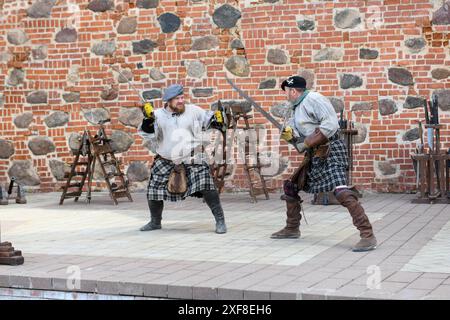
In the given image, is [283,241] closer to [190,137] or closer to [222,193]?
[190,137]

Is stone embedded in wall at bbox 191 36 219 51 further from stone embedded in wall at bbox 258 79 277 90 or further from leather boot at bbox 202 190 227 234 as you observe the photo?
leather boot at bbox 202 190 227 234

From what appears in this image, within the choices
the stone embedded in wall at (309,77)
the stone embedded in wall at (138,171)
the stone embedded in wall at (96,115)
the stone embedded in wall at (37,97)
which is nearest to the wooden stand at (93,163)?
the stone embedded in wall at (138,171)

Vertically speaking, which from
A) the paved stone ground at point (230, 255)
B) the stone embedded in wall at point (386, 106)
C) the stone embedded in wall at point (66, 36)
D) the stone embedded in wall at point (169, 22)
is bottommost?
the paved stone ground at point (230, 255)

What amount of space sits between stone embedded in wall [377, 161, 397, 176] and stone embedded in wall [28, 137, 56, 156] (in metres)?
4.89

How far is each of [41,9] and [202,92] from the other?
2841mm

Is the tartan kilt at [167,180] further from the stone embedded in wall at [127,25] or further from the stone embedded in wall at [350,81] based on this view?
the stone embedded in wall at [127,25]

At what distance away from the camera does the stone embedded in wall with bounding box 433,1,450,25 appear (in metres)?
11.6

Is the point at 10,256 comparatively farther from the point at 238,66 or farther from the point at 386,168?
the point at 386,168

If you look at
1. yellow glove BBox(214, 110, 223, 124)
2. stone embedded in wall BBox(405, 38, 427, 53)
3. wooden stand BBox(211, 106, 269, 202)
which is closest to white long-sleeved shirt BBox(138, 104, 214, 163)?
yellow glove BBox(214, 110, 223, 124)

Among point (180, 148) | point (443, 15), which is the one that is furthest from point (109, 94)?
point (443, 15)

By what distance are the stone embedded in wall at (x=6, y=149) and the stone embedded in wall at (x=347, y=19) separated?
5276 mm

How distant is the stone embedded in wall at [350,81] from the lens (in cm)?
1204

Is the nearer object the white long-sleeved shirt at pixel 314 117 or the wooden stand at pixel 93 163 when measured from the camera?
the white long-sleeved shirt at pixel 314 117

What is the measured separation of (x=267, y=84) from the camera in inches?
489
